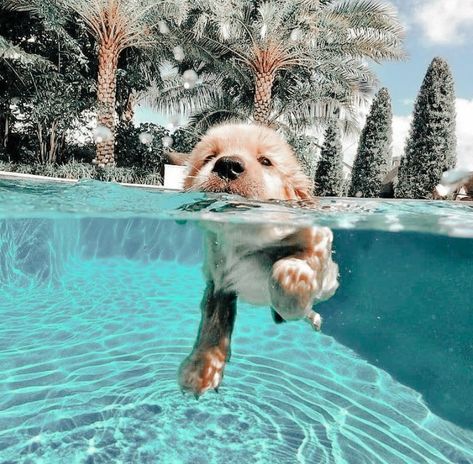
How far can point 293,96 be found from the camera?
21.1m

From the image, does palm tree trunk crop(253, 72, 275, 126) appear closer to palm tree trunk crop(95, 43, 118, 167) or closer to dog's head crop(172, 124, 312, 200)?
palm tree trunk crop(95, 43, 118, 167)

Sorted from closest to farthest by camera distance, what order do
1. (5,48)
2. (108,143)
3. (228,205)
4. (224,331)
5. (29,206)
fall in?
(224,331), (228,205), (29,206), (5,48), (108,143)

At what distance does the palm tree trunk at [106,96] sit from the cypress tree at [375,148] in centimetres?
975

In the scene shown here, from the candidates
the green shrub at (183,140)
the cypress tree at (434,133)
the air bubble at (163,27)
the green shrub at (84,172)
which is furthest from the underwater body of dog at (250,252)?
the green shrub at (183,140)

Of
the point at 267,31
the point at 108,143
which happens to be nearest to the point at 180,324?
the point at 108,143

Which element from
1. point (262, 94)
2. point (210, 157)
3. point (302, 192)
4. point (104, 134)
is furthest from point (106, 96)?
point (302, 192)

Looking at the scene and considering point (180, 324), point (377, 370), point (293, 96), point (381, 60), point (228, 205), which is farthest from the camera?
point (293, 96)

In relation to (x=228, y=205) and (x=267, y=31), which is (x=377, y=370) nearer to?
(x=228, y=205)

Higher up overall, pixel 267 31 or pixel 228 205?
pixel 267 31

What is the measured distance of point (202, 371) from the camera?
3.19 metres

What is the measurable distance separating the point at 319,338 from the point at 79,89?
49.8 ft

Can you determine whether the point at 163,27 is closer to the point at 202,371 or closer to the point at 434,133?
the point at 434,133

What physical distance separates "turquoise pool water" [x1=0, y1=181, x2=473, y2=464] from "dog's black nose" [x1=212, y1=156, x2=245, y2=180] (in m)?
0.43

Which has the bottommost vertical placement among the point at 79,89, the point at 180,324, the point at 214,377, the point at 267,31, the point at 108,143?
the point at 180,324
